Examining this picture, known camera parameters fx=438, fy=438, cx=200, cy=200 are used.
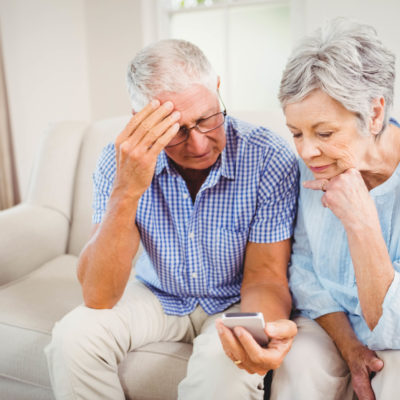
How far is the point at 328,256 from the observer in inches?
45.8

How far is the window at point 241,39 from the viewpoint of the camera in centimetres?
329

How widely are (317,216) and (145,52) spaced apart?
0.65 metres

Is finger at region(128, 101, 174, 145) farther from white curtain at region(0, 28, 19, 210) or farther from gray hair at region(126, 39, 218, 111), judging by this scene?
white curtain at region(0, 28, 19, 210)

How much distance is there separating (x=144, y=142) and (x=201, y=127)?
17 centimetres

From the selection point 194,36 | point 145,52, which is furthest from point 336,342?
point 194,36

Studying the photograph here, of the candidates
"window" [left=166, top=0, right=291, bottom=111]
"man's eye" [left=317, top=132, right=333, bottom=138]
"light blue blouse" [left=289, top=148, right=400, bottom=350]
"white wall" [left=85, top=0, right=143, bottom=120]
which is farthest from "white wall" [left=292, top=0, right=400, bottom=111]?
"man's eye" [left=317, top=132, right=333, bottom=138]

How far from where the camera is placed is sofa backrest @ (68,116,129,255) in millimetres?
1904

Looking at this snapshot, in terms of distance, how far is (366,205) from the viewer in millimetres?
980

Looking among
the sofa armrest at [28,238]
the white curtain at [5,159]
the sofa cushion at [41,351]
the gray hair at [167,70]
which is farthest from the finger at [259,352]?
the white curtain at [5,159]

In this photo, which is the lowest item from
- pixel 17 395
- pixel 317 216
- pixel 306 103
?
pixel 17 395

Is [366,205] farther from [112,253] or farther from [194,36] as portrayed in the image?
[194,36]

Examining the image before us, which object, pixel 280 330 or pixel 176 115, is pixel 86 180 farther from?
pixel 280 330

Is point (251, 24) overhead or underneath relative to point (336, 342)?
overhead

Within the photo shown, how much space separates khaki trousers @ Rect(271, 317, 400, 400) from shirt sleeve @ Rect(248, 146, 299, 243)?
0.30m
